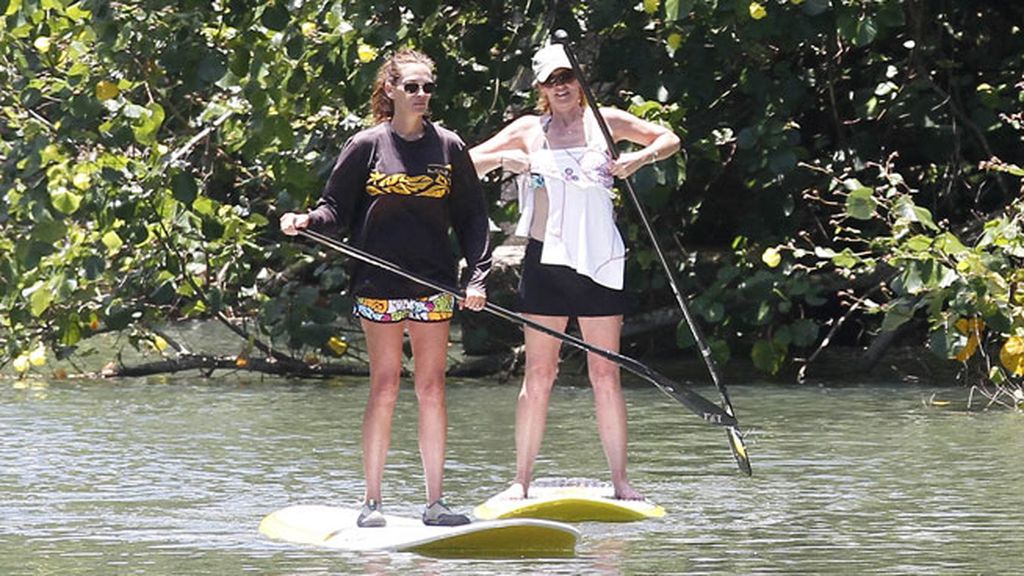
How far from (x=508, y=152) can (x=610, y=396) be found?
100cm

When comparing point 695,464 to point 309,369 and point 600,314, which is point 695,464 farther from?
point 309,369

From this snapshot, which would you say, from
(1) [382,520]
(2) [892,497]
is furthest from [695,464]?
(1) [382,520]

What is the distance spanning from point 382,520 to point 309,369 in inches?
252

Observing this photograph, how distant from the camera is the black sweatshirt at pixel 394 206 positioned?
8.31 m

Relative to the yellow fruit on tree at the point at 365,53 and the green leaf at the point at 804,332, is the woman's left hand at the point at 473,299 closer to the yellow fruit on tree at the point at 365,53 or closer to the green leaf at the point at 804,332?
the yellow fruit on tree at the point at 365,53

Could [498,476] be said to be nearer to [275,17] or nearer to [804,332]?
[275,17]

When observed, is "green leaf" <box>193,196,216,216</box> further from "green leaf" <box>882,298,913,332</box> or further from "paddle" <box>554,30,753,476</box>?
"paddle" <box>554,30,753,476</box>

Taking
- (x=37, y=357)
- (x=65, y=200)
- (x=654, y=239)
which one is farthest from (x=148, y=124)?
(x=654, y=239)

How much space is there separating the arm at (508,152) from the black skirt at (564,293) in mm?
318

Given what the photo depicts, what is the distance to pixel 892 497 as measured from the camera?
30.0 ft

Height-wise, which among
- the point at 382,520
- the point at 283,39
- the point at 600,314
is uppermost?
the point at 283,39

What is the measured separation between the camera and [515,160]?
9070 mm

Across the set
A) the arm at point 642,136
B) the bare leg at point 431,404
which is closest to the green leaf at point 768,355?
the arm at point 642,136

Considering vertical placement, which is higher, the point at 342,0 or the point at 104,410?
the point at 342,0
